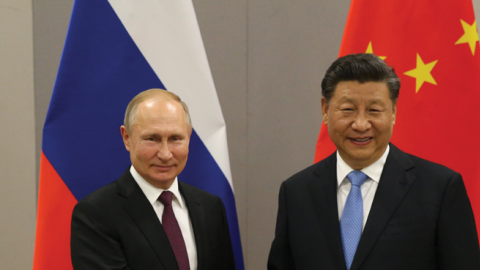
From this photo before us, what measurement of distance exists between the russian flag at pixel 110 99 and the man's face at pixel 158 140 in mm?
447

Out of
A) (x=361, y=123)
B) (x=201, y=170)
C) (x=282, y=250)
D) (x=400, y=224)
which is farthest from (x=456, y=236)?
(x=201, y=170)

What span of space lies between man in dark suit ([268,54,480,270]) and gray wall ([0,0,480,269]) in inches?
53.1

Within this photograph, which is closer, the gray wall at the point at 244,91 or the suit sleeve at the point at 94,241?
the suit sleeve at the point at 94,241

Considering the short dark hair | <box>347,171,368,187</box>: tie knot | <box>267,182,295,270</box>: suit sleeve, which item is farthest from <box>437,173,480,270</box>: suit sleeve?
<box>267,182,295,270</box>: suit sleeve

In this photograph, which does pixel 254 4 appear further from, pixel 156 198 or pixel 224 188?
pixel 156 198

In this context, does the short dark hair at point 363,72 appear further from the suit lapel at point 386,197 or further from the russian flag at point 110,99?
the russian flag at point 110,99

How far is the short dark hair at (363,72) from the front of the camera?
1.37 metres

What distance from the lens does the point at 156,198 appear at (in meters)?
1.53

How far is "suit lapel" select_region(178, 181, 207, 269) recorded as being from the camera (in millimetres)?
1523

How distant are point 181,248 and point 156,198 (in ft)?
0.61

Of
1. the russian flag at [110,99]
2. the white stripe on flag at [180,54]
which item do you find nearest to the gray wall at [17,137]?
the russian flag at [110,99]

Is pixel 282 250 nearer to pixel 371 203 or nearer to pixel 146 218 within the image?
pixel 371 203

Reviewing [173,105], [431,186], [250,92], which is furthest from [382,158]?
[250,92]

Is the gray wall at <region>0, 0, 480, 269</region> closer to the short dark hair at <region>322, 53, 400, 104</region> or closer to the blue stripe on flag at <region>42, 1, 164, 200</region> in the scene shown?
the blue stripe on flag at <region>42, 1, 164, 200</region>
